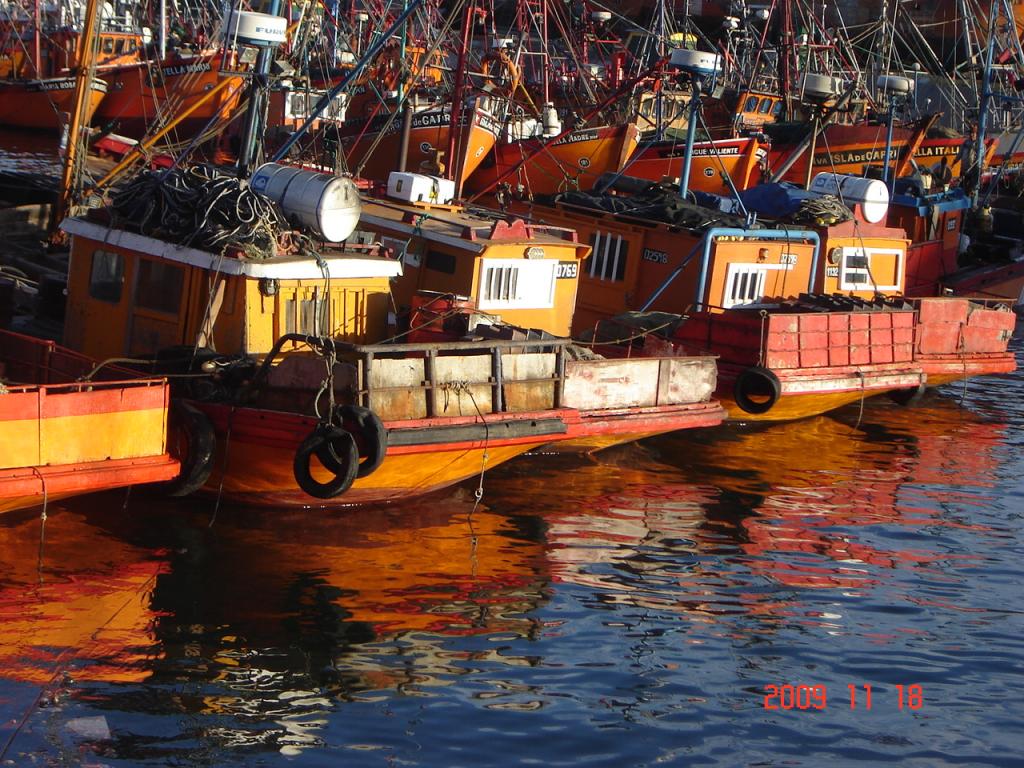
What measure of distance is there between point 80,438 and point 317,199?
4013 mm

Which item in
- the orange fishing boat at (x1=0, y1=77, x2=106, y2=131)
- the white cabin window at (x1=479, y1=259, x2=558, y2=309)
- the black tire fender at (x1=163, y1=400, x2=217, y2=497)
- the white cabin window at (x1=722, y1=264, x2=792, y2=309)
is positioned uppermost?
the orange fishing boat at (x1=0, y1=77, x2=106, y2=131)

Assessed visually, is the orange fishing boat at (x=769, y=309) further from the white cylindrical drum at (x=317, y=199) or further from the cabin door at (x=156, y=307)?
the cabin door at (x=156, y=307)

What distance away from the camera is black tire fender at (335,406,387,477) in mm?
12852

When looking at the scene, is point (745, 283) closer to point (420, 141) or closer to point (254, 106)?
point (254, 106)

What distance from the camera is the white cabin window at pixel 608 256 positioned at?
68.3 feet

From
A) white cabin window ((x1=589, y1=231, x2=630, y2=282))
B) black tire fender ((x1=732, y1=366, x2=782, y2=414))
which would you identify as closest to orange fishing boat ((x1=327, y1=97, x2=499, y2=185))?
white cabin window ((x1=589, y1=231, x2=630, y2=282))

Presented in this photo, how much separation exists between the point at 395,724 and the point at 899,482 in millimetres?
9629

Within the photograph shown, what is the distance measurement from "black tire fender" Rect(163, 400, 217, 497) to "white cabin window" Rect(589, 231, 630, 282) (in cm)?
887

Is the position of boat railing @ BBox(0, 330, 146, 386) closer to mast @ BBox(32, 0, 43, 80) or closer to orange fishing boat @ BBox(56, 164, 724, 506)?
orange fishing boat @ BBox(56, 164, 724, 506)

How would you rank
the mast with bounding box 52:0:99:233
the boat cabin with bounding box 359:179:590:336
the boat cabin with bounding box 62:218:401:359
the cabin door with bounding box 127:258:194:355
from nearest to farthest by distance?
the boat cabin with bounding box 62:218:401:359 → the cabin door with bounding box 127:258:194:355 → the boat cabin with bounding box 359:179:590:336 → the mast with bounding box 52:0:99:233

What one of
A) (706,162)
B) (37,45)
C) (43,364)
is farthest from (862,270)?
(37,45)

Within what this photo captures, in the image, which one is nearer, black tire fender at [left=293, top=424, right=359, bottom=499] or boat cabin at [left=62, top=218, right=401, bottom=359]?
black tire fender at [left=293, top=424, right=359, bottom=499]

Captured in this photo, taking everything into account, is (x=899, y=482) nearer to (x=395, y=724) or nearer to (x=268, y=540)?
(x=268, y=540)

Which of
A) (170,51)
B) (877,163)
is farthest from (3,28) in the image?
(877,163)
